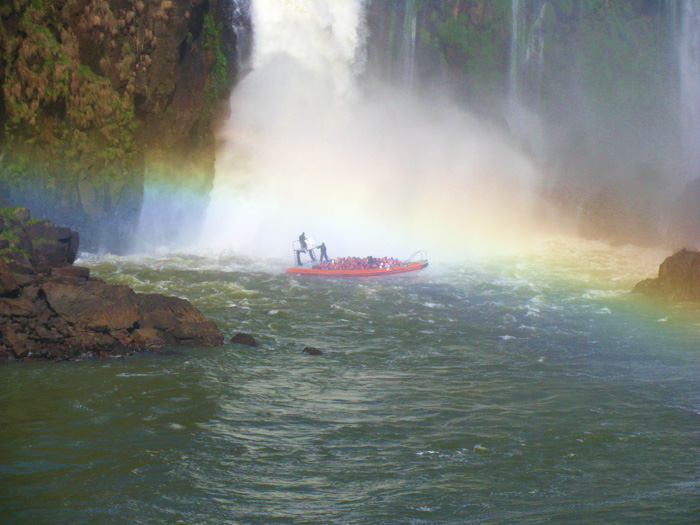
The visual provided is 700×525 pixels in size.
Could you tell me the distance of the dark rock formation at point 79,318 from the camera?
1666cm

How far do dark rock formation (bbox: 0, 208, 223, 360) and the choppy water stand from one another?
2.44ft

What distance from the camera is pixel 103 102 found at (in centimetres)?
2992

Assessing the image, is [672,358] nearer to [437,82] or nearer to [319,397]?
[319,397]

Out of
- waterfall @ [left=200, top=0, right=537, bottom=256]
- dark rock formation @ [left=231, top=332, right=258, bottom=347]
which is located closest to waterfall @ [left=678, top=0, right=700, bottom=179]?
waterfall @ [left=200, top=0, right=537, bottom=256]

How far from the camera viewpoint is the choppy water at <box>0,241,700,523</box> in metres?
9.99

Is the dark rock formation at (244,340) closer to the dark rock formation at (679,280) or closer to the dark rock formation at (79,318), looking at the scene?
the dark rock formation at (79,318)

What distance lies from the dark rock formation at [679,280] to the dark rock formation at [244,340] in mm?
Answer: 15916

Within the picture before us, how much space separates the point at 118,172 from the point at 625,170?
31692mm

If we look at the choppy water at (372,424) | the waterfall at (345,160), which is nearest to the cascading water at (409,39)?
the waterfall at (345,160)

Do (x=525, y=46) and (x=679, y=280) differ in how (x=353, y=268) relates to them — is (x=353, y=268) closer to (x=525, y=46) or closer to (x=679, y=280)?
(x=679, y=280)

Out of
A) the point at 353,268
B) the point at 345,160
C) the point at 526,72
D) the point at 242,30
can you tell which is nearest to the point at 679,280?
the point at 353,268

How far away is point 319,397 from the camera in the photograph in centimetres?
1471

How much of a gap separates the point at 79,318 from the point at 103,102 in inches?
610

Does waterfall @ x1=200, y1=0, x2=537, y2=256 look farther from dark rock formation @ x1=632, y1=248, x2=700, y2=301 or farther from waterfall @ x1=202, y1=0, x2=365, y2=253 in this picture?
dark rock formation @ x1=632, y1=248, x2=700, y2=301
